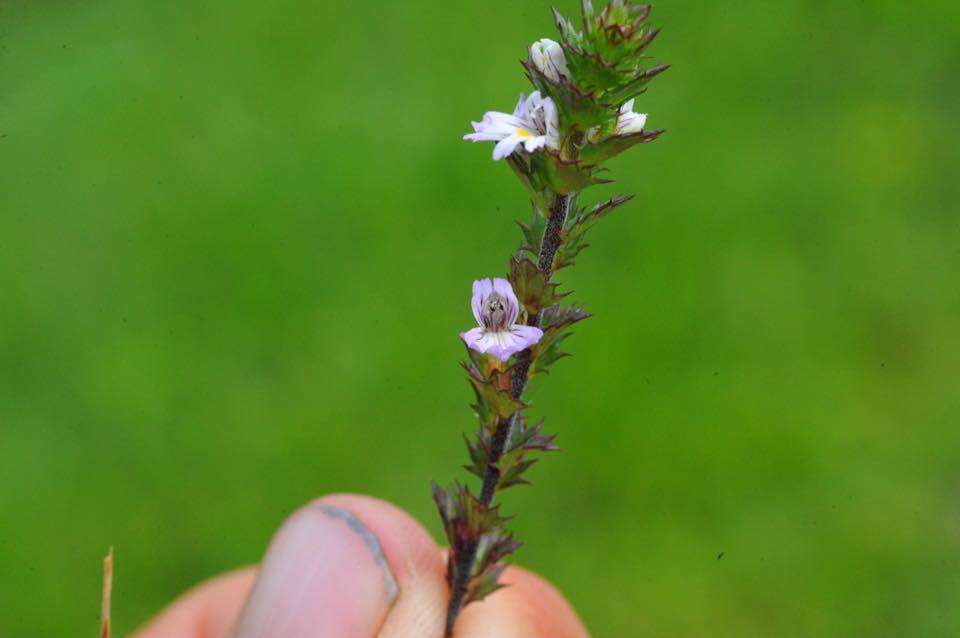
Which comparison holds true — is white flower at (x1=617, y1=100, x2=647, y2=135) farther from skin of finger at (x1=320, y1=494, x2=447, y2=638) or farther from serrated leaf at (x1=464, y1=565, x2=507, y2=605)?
skin of finger at (x1=320, y1=494, x2=447, y2=638)

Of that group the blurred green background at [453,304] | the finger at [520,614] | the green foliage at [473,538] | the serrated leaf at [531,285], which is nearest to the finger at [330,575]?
the finger at [520,614]

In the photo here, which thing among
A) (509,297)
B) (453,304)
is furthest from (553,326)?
(453,304)

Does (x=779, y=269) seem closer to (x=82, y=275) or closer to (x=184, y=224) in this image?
(x=184, y=224)

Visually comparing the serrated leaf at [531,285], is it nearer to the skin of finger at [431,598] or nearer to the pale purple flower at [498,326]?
the pale purple flower at [498,326]

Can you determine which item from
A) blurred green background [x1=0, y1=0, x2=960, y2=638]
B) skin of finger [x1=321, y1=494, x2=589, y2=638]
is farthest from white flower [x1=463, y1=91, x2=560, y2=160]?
blurred green background [x1=0, y1=0, x2=960, y2=638]

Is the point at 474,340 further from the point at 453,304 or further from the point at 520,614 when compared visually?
the point at 453,304

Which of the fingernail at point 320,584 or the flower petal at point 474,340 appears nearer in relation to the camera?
the flower petal at point 474,340

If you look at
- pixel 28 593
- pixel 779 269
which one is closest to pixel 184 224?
pixel 28 593

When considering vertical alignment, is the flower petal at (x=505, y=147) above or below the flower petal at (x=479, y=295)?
above
